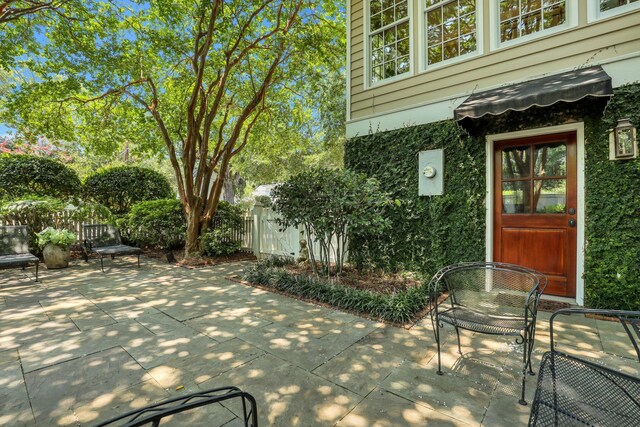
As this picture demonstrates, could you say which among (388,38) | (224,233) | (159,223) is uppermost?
(388,38)

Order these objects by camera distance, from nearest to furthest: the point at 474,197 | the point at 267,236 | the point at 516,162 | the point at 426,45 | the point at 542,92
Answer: the point at 542,92, the point at 516,162, the point at 474,197, the point at 426,45, the point at 267,236

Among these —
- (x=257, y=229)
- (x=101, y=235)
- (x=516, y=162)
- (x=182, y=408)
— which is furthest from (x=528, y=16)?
(x=101, y=235)

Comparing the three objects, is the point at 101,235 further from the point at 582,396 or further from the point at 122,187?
the point at 582,396

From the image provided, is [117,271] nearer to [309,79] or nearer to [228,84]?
[228,84]

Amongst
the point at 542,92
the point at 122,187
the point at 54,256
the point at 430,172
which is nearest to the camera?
the point at 542,92

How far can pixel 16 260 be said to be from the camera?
484cm

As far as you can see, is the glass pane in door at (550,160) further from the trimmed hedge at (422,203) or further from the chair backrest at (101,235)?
the chair backrest at (101,235)

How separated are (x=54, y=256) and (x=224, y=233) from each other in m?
3.14

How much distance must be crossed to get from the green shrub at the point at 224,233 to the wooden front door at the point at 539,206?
5.43 m

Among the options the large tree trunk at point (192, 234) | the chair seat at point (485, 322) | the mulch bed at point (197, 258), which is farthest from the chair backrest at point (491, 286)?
the large tree trunk at point (192, 234)

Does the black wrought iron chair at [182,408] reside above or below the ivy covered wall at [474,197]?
below

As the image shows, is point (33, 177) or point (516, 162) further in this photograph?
point (33, 177)

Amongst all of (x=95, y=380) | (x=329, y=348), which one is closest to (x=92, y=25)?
(x=95, y=380)

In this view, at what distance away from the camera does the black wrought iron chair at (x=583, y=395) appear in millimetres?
1274
